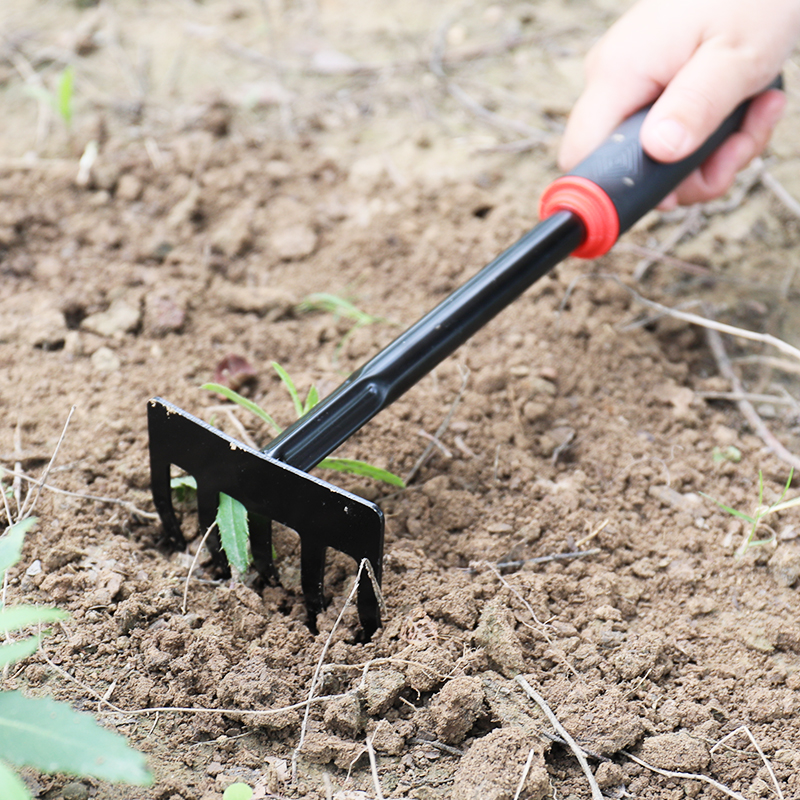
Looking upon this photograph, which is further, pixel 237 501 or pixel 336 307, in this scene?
pixel 336 307

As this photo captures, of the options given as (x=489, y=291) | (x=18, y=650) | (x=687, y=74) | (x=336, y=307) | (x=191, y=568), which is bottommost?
(x=191, y=568)

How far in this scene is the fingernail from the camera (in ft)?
5.92

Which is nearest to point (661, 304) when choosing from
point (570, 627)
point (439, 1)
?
point (570, 627)

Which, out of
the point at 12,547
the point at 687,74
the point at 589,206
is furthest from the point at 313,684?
the point at 687,74

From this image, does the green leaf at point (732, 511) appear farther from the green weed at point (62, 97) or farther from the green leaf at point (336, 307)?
the green weed at point (62, 97)

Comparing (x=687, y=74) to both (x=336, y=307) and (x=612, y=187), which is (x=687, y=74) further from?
(x=336, y=307)

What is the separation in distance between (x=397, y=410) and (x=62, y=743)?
1.06 m

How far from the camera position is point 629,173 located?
1.82m

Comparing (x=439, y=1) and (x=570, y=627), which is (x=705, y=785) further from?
(x=439, y=1)

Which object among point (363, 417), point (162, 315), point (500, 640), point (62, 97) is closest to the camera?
point (500, 640)

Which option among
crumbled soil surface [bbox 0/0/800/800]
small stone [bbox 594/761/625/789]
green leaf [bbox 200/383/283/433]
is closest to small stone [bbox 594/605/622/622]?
crumbled soil surface [bbox 0/0/800/800]

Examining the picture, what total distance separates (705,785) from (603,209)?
1215 mm

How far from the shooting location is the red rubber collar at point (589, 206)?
1.80 m

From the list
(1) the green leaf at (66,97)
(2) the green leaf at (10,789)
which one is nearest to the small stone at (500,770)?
(2) the green leaf at (10,789)
